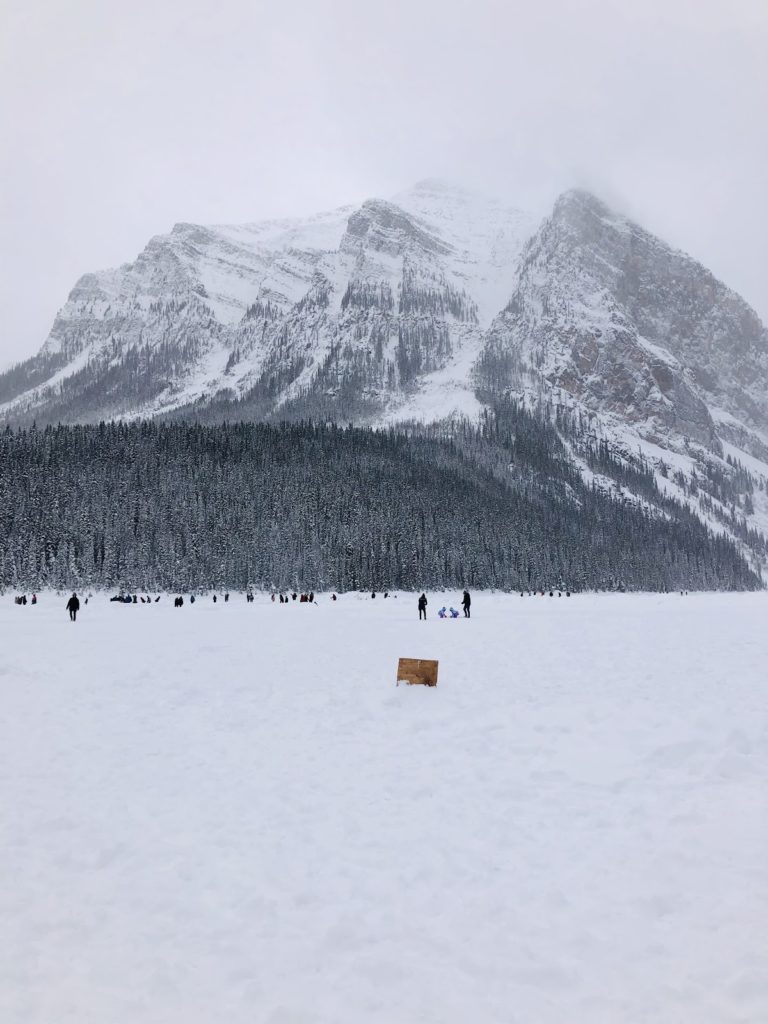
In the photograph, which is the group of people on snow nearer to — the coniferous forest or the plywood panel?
the plywood panel

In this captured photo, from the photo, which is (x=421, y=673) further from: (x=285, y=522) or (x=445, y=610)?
(x=285, y=522)

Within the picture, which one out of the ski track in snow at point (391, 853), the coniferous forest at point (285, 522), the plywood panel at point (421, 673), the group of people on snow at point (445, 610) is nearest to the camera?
the ski track in snow at point (391, 853)

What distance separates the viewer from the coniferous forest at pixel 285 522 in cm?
10100

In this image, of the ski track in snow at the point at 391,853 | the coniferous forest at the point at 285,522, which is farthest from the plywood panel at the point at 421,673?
the coniferous forest at the point at 285,522

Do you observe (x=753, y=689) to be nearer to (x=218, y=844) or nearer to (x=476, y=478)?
(x=218, y=844)

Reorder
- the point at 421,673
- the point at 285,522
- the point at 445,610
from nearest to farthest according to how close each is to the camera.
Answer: the point at 421,673 → the point at 445,610 → the point at 285,522

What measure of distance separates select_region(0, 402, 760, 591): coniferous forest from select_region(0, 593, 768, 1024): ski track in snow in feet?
278

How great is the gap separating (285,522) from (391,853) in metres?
113

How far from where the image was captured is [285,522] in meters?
120

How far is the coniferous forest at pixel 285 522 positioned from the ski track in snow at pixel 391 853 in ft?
278

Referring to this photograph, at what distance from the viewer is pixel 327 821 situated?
9.50m

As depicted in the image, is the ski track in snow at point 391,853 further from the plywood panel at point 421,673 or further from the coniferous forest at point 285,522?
the coniferous forest at point 285,522

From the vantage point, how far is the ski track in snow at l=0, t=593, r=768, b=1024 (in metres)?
5.64

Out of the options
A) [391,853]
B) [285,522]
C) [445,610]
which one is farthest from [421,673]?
[285,522]
